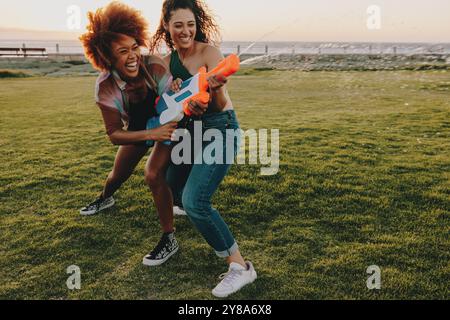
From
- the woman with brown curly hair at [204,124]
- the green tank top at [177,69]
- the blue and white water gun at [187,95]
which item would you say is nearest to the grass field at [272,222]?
the woman with brown curly hair at [204,124]

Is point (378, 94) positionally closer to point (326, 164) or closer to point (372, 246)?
point (326, 164)

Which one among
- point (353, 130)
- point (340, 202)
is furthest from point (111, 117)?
point (353, 130)

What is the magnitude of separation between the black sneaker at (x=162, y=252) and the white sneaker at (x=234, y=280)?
62 centimetres

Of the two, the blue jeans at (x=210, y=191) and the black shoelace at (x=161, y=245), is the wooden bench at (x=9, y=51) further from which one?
the blue jeans at (x=210, y=191)

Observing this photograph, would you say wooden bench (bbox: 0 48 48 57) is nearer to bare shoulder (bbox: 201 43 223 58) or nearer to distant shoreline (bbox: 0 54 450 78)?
distant shoreline (bbox: 0 54 450 78)

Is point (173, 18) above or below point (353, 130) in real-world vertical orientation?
above

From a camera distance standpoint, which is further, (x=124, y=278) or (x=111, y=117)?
(x=124, y=278)

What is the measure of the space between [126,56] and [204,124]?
80 centimetres

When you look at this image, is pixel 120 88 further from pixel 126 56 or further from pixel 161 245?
pixel 161 245

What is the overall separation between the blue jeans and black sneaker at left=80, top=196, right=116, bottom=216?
1.98 metres

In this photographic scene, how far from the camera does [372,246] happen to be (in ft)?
13.1

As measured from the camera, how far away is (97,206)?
4926 mm
